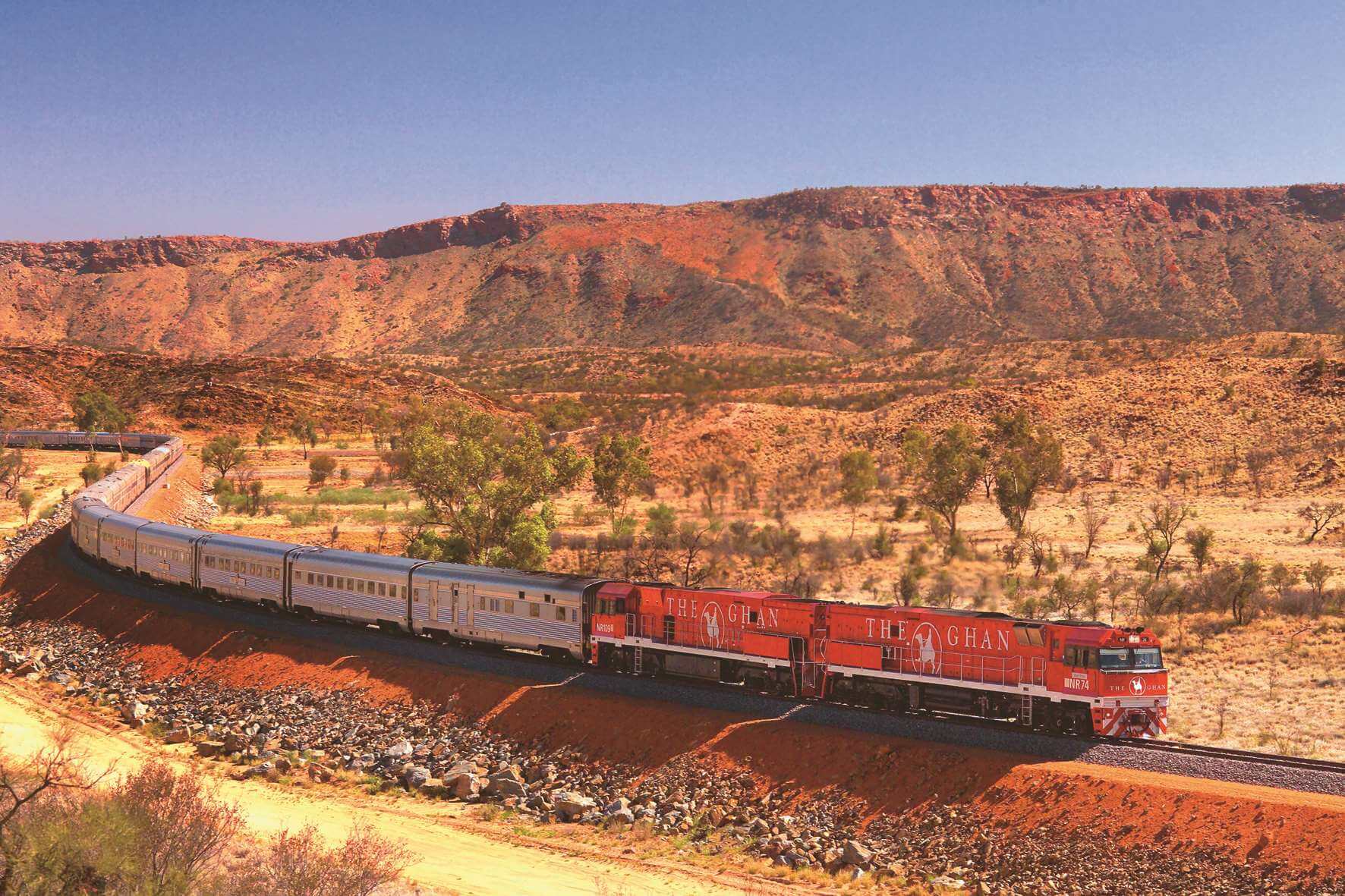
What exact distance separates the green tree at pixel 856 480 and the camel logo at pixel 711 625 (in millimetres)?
31507

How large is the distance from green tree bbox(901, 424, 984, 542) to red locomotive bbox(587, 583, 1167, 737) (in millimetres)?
26371

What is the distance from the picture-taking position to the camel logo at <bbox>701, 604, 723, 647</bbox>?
27578 mm

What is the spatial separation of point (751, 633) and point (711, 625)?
121 centimetres

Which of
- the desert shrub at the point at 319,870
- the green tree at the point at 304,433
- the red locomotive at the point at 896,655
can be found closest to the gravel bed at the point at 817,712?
the red locomotive at the point at 896,655

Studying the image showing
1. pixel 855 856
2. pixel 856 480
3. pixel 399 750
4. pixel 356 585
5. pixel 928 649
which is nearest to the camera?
pixel 855 856

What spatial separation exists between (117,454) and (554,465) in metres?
58.1

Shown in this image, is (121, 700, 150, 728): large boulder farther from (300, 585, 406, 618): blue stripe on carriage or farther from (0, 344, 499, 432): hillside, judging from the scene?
(0, 344, 499, 432): hillside

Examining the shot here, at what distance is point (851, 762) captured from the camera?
2338cm

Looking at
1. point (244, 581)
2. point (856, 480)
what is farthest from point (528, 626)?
point (856, 480)

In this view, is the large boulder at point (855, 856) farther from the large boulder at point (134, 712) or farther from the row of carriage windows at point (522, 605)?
the large boulder at point (134, 712)

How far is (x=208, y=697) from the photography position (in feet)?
108

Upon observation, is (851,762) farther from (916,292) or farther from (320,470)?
(916,292)

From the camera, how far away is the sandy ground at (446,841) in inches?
794

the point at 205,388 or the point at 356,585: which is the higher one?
the point at 205,388
